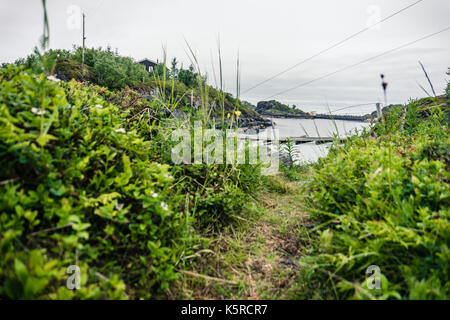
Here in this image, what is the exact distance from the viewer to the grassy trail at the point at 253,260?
1692 millimetres

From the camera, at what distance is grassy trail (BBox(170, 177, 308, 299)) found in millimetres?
1692

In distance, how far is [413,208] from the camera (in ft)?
5.30

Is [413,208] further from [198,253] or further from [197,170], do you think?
[197,170]

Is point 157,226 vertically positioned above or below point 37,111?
below

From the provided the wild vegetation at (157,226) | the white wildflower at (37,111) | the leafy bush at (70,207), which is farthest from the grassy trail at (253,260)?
the white wildflower at (37,111)

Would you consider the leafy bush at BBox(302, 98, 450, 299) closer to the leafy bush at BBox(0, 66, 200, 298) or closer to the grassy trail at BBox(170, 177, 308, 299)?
the grassy trail at BBox(170, 177, 308, 299)

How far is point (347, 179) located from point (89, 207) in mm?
2022

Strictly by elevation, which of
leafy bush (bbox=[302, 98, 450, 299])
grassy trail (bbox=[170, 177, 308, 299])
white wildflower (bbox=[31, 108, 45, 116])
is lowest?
grassy trail (bbox=[170, 177, 308, 299])

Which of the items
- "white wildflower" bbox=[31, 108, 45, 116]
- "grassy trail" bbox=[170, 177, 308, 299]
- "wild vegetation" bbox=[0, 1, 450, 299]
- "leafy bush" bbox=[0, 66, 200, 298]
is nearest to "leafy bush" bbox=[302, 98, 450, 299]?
"wild vegetation" bbox=[0, 1, 450, 299]

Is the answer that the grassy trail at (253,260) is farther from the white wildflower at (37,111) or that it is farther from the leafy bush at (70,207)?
the white wildflower at (37,111)

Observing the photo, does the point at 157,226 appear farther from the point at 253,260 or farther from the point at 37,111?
the point at 37,111

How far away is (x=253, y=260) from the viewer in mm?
2064

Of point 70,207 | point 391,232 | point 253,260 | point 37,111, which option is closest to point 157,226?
point 70,207

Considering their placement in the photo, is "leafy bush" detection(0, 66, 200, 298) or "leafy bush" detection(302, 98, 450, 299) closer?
"leafy bush" detection(0, 66, 200, 298)
